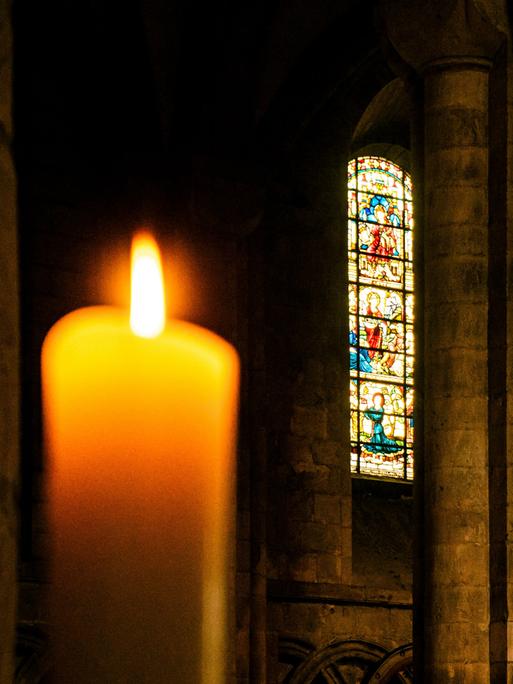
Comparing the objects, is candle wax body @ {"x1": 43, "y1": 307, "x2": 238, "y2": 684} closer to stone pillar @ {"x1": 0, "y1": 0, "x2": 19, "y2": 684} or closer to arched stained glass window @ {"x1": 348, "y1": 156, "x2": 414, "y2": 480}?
stone pillar @ {"x1": 0, "y1": 0, "x2": 19, "y2": 684}

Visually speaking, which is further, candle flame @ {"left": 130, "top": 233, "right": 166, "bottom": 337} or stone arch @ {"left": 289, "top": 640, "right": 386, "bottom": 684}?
stone arch @ {"left": 289, "top": 640, "right": 386, "bottom": 684}

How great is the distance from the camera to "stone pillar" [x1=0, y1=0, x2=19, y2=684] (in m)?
1.08

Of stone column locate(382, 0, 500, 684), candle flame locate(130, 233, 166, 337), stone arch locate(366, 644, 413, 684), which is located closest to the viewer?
candle flame locate(130, 233, 166, 337)

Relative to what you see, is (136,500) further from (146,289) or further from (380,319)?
(380,319)

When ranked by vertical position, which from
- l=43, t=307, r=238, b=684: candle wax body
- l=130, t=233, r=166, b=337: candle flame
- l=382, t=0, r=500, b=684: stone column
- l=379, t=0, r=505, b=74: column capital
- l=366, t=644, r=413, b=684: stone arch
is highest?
l=379, t=0, r=505, b=74: column capital

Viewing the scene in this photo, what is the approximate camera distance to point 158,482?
1.42 meters

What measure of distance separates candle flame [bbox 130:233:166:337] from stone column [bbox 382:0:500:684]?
8.19m

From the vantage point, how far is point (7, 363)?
3.63 ft

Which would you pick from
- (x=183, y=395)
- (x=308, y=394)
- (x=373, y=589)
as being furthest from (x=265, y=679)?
(x=183, y=395)

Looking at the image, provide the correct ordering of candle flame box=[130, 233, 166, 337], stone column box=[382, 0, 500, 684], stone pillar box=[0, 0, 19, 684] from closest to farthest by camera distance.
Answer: stone pillar box=[0, 0, 19, 684] → candle flame box=[130, 233, 166, 337] → stone column box=[382, 0, 500, 684]

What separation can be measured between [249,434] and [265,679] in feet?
7.19

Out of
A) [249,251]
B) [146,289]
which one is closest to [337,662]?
[249,251]

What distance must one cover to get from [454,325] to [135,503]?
9.01m

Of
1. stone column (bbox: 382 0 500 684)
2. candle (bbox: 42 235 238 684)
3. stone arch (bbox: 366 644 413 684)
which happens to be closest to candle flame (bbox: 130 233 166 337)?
candle (bbox: 42 235 238 684)
